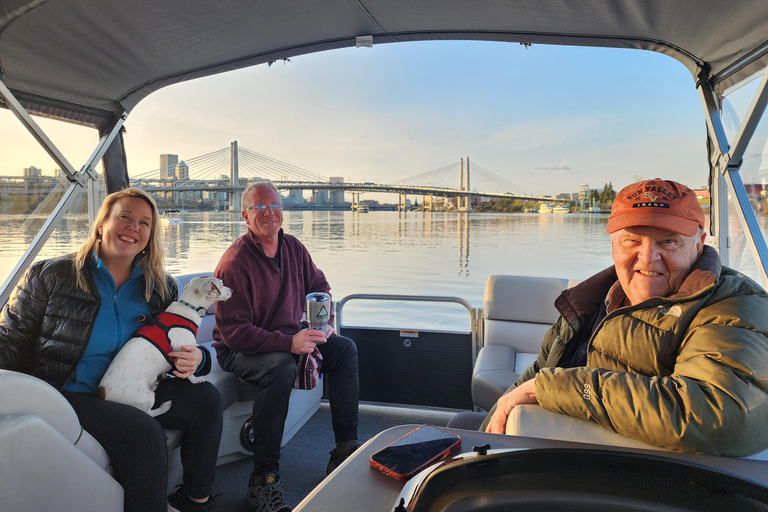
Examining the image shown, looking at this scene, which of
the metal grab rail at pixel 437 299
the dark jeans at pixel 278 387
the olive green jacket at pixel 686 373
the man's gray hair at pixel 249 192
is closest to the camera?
the olive green jacket at pixel 686 373

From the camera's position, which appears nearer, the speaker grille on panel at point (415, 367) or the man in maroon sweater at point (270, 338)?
the man in maroon sweater at point (270, 338)

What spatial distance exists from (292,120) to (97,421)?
38.6 feet

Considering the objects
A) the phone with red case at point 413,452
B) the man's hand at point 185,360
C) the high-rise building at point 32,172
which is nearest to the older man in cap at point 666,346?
the phone with red case at point 413,452

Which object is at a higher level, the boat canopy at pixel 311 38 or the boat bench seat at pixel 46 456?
the boat canopy at pixel 311 38

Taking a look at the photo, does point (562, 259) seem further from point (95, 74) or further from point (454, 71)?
point (95, 74)

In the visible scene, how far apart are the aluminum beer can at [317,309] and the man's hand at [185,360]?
1.75ft

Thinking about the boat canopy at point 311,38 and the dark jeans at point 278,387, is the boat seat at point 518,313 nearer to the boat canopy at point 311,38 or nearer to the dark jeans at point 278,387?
the dark jeans at point 278,387

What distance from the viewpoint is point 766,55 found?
2.14 metres

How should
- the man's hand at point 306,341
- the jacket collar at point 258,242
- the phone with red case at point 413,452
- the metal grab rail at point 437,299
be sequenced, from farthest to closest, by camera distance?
1. the metal grab rail at point 437,299
2. the jacket collar at point 258,242
3. the man's hand at point 306,341
4. the phone with red case at point 413,452

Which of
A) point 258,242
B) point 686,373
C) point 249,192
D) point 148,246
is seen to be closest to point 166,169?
point 249,192

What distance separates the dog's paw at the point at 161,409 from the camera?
6.33 ft

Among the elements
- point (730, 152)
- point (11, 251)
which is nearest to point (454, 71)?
point (730, 152)

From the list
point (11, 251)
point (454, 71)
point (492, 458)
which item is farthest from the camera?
point (454, 71)

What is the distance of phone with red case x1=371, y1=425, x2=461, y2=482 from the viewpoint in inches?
25.8
